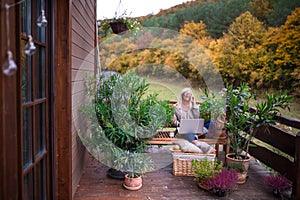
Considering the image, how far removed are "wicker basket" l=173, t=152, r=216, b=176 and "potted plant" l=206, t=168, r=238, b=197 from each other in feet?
1.27

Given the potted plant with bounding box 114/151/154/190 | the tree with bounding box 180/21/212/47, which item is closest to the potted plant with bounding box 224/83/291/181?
the potted plant with bounding box 114/151/154/190

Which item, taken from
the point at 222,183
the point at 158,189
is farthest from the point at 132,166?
the point at 222,183

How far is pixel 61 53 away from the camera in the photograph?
6.57 feet

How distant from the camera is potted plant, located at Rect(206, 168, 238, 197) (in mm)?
2393

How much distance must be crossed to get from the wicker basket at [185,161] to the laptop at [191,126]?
1.50ft

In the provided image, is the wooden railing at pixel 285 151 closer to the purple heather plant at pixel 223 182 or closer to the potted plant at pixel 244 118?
the potted plant at pixel 244 118

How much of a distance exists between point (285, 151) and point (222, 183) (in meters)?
0.79

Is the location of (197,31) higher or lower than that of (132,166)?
higher

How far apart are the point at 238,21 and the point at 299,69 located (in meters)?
1.84

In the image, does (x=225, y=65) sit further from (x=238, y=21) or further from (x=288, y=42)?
(x=288, y=42)

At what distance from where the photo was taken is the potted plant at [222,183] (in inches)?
94.2

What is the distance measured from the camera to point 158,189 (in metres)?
2.56

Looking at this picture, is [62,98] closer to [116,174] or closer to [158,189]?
[116,174]

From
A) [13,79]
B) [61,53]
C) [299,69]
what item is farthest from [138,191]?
[299,69]
